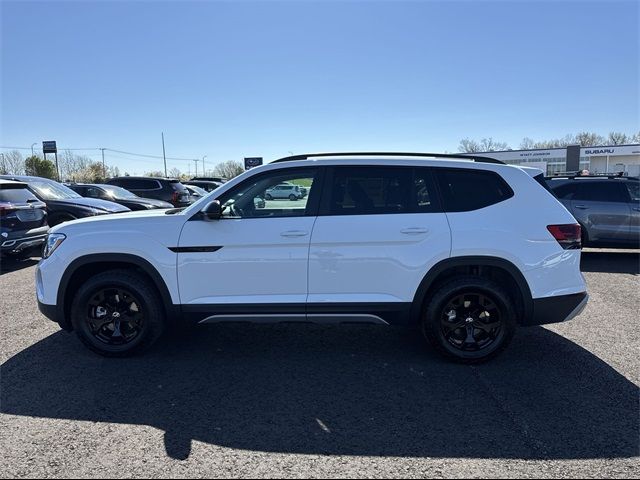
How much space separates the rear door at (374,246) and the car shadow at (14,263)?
23.7 ft

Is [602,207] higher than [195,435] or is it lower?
higher

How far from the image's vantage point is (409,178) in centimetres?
420

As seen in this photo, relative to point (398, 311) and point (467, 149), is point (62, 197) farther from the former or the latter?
point (467, 149)

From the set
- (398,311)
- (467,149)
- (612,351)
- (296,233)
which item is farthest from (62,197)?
(467,149)

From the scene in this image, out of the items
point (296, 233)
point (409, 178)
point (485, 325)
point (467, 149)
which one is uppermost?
point (467, 149)

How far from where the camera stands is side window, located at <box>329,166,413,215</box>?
13.5 ft

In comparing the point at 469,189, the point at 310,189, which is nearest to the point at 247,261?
the point at 310,189

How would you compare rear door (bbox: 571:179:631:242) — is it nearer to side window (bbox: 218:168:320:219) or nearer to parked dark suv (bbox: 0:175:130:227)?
side window (bbox: 218:168:320:219)

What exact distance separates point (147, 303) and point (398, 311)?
2311mm

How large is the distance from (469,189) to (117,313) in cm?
352

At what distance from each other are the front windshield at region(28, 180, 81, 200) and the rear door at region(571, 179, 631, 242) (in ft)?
39.1

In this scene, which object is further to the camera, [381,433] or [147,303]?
[147,303]

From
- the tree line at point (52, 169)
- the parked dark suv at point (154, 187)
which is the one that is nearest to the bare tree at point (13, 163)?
the tree line at point (52, 169)

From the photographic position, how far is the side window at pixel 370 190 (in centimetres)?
411
